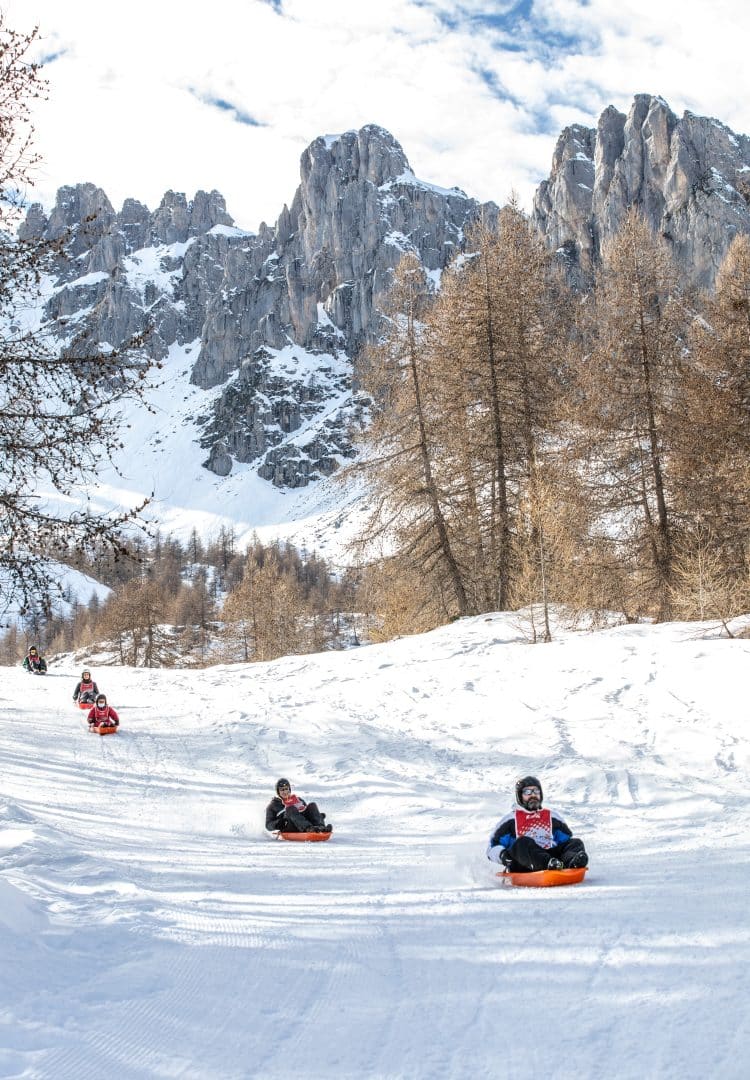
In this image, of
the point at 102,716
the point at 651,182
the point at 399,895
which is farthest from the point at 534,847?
the point at 651,182

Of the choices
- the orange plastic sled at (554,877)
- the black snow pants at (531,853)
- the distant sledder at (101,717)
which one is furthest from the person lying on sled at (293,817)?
the distant sledder at (101,717)

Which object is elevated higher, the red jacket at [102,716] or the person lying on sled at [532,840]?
the red jacket at [102,716]

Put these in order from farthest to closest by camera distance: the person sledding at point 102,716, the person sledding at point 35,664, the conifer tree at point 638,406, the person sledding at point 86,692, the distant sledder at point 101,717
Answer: the person sledding at point 35,664 → the person sledding at point 86,692 → the conifer tree at point 638,406 → the person sledding at point 102,716 → the distant sledder at point 101,717

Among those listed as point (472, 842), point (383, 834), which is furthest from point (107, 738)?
point (472, 842)

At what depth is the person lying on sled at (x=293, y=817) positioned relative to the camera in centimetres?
868

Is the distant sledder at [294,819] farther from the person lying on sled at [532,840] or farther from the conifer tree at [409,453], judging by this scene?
the conifer tree at [409,453]

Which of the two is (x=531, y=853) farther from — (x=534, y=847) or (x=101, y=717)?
(x=101, y=717)

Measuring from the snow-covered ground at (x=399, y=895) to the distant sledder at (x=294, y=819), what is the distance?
0.27m

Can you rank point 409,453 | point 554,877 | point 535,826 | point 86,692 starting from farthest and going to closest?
point 409,453, point 86,692, point 535,826, point 554,877

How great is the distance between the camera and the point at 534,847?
21.9 ft

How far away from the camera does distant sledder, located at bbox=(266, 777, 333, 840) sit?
8555 mm

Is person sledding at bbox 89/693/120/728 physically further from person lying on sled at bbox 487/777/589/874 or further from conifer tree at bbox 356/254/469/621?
person lying on sled at bbox 487/777/589/874

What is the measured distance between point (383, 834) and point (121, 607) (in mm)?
39470

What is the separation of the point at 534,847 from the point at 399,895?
5.18 ft
